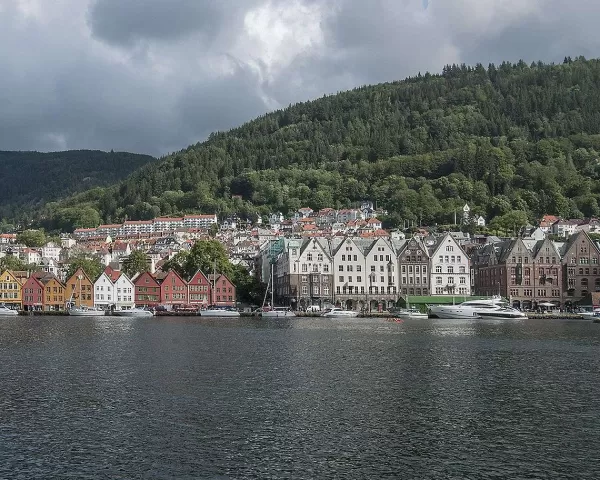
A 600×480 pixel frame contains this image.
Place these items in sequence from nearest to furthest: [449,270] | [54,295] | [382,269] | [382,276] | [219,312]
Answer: [219,312], [382,269], [382,276], [449,270], [54,295]

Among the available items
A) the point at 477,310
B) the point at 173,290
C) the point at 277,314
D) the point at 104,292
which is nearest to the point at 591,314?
the point at 477,310

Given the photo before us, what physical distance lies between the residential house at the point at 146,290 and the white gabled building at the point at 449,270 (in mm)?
48340

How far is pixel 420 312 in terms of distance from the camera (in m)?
114

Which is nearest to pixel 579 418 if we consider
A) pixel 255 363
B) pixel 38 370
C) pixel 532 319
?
pixel 255 363

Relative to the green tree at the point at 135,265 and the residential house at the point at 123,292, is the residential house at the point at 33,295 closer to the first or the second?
the residential house at the point at 123,292

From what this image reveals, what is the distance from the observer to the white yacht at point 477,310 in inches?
4200

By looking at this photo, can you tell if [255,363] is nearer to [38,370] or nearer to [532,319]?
[38,370]

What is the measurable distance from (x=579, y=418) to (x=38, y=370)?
94.5 feet

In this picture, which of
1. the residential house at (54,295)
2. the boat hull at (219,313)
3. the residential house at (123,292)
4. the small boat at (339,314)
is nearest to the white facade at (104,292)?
the residential house at (123,292)

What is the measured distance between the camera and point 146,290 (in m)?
135

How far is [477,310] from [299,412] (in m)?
81.1

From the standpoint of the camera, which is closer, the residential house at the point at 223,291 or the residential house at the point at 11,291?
the residential house at the point at 223,291

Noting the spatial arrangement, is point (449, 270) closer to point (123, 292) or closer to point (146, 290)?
point (146, 290)

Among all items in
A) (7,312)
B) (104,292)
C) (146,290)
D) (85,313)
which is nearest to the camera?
(85,313)
